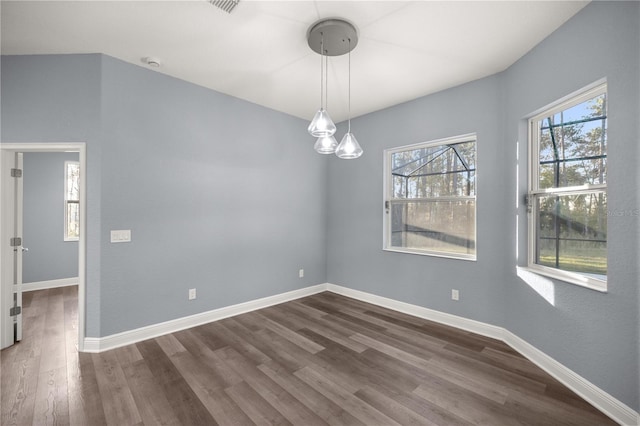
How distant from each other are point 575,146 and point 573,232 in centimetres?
72

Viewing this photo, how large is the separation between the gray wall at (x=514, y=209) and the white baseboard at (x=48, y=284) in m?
4.82

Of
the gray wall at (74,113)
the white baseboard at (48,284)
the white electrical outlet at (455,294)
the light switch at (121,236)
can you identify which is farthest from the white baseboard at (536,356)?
the white baseboard at (48,284)

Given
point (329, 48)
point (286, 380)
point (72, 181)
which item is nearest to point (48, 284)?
point (72, 181)

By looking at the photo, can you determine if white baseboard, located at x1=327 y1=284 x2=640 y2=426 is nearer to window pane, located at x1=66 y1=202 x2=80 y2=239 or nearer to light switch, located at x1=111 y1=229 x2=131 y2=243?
light switch, located at x1=111 y1=229 x2=131 y2=243

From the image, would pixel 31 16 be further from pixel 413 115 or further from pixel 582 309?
pixel 582 309

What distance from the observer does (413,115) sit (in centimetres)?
366

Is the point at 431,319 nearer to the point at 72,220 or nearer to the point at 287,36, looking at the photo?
the point at 287,36

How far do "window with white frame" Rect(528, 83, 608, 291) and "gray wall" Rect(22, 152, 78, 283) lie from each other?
7.18 meters

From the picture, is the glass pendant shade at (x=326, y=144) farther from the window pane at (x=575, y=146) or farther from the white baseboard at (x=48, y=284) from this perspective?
the white baseboard at (x=48, y=284)

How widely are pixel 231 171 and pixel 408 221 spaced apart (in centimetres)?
252

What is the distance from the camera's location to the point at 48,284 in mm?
4852

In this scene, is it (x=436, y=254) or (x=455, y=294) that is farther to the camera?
(x=436, y=254)

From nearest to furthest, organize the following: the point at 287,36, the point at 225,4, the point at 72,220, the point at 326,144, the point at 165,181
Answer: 1. the point at 225,4
2. the point at 287,36
3. the point at 326,144
4. the point at 165,181
5. the point at 72,220

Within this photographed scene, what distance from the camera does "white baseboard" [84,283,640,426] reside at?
6.11 ft
